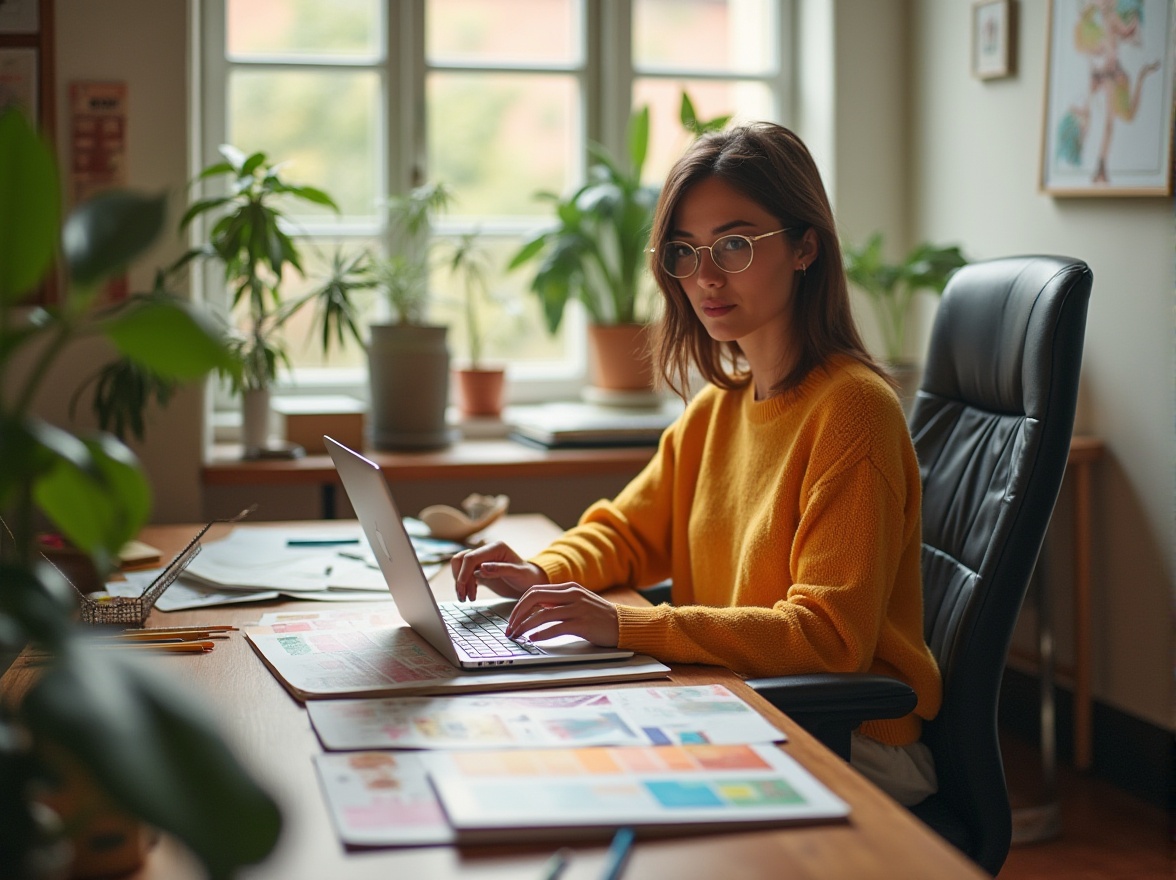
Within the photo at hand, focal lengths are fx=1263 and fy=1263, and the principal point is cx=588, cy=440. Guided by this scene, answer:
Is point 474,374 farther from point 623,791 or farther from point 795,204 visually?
Answer: point 623,791

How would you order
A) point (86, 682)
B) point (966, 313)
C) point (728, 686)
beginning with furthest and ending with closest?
point (966, 313), point (728, 686), point (86, 682)

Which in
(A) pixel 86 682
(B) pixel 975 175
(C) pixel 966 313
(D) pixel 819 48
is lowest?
(A) pixel 86 682

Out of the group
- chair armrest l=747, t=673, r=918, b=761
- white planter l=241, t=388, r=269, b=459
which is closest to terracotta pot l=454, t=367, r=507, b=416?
white planter l=241, t=388, r=269, b=459

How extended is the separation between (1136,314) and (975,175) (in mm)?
674

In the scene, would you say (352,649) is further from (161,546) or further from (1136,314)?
(1136,314)

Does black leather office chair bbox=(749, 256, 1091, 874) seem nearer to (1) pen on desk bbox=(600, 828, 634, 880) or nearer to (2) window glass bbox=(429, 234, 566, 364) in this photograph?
(1) pen on desk bbox=(600, 828, 634, 880)

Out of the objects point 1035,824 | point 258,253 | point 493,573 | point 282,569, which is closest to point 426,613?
point 493,573

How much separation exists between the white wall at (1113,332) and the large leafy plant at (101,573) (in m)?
2.32

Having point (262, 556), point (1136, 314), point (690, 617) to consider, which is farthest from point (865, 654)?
point (1136, 314)

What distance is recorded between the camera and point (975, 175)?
3139mm

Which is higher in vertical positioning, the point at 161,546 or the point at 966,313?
the point at 966,313

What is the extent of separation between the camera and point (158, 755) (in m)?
0.58

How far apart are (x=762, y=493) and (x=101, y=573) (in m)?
1.12

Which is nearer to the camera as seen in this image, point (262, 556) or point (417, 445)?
point (262, 556)
